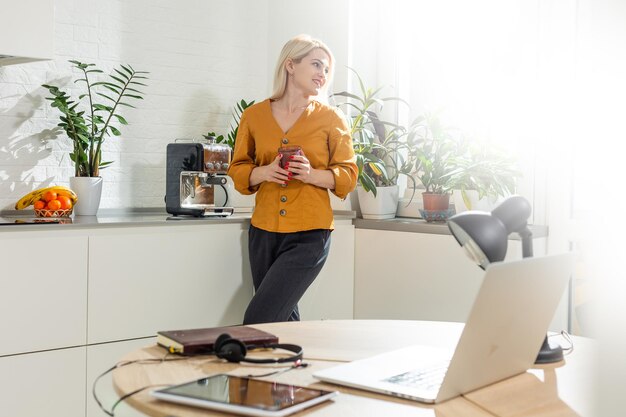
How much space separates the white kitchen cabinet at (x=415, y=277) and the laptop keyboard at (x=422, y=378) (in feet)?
6.05

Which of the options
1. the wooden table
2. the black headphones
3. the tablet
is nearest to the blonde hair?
the wooden table

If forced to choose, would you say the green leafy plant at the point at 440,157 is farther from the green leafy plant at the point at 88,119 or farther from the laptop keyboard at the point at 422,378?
the laptop keyboard at the point at 422,378

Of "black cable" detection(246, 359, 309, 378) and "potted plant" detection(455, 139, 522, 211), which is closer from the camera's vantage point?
"black cable" detection(246, 359, 309, 378)

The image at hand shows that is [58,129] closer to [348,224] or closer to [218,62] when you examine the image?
[218,62]

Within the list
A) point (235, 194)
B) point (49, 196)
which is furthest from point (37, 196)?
point (235, 194)

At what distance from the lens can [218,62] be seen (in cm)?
409

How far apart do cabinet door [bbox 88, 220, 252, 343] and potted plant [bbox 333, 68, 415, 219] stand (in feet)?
2.27

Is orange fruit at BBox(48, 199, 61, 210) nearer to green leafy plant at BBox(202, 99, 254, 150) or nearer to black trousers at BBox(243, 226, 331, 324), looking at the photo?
black trousers at BBox(243, 226, 331, 324)

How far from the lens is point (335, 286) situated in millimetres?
3691

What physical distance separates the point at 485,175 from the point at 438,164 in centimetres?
29

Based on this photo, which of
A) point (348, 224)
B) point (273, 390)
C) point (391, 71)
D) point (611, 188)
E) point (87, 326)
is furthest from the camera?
point (391, 71)

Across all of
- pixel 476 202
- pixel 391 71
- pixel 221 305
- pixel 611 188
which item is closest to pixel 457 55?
pixel 391 71

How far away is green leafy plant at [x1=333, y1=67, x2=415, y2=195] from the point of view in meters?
3.65

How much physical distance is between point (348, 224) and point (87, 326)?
4.64 ft
